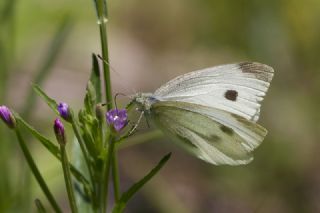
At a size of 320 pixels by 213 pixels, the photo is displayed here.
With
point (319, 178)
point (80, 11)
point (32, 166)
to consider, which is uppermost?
point (32, 166)

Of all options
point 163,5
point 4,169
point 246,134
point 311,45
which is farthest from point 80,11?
point 246,134

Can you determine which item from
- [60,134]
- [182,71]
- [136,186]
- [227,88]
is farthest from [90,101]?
[182,71]

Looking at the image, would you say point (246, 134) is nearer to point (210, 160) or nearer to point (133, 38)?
point (210, 160)

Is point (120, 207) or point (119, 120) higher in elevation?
point (119, 120)

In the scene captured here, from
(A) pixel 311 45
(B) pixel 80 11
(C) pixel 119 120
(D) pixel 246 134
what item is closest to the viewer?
(C) pixel 119 120

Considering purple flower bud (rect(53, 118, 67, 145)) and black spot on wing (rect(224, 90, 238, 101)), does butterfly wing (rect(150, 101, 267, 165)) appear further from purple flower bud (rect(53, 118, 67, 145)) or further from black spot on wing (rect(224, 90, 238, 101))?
purple flower bud (rect(53, 118, 67, 145))

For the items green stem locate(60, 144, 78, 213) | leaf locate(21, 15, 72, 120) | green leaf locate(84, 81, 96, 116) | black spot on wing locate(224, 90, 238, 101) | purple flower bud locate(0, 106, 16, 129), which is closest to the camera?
green stem locate(60, 144, 78, 213)

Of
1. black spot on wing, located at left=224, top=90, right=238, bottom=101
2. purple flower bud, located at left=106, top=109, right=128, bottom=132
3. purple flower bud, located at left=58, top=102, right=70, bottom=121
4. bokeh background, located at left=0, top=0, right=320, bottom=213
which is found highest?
purple flower bud, located at left=58, top=102, right=70, bottom=121

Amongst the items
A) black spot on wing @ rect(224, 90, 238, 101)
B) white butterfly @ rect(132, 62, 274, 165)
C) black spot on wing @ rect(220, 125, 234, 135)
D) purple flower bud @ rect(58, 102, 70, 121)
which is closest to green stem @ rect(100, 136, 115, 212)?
purple flower bud @ rect(58, 102, 70, 121)
